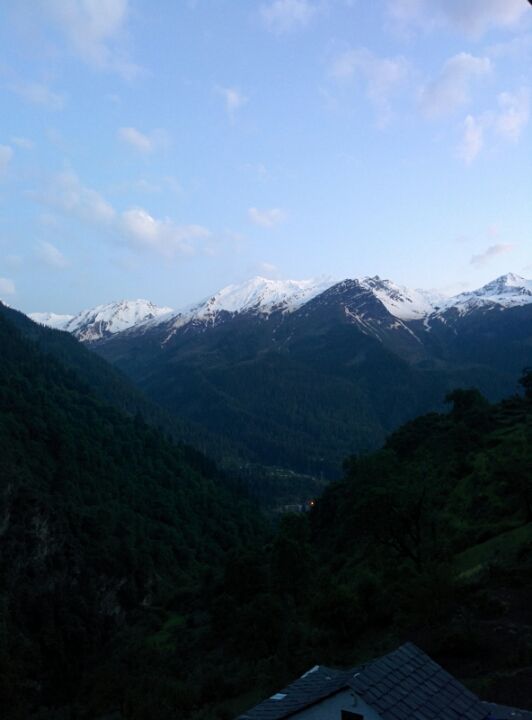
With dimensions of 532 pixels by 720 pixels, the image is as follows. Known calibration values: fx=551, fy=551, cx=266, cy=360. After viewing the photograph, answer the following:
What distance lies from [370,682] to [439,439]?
216ft

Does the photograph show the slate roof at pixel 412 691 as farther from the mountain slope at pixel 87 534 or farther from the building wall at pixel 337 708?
the mountain slope at pixel 87 534

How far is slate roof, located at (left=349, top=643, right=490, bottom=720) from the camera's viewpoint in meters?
11.7

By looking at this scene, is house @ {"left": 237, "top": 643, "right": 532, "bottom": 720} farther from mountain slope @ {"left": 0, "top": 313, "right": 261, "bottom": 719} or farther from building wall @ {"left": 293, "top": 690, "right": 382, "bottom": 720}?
mountain slope @ {"left": 0, "top": 313, "right": 261, "bottom": 719}

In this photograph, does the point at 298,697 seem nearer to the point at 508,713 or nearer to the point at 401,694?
the point at 401,694

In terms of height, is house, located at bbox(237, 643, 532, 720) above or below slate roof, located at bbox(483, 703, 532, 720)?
above

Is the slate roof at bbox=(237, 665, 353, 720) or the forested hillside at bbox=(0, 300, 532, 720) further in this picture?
the forested hillside at bbox=(0, 300, 532, 720)

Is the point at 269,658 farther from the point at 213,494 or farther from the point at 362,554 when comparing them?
the point at 213,494

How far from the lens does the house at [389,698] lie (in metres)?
11.7

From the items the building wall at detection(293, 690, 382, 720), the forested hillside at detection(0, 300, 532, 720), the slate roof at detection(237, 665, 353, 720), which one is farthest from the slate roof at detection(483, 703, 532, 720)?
Result: the building wall at detection(293, 690, 382, 720)

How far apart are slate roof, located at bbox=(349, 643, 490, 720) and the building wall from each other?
0.22 m

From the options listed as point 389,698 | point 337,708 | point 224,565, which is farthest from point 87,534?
point 389,698

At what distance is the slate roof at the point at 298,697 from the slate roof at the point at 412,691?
0.59m

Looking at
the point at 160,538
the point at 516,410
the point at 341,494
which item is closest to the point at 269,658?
the point at 341,494

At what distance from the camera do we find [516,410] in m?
85.3
